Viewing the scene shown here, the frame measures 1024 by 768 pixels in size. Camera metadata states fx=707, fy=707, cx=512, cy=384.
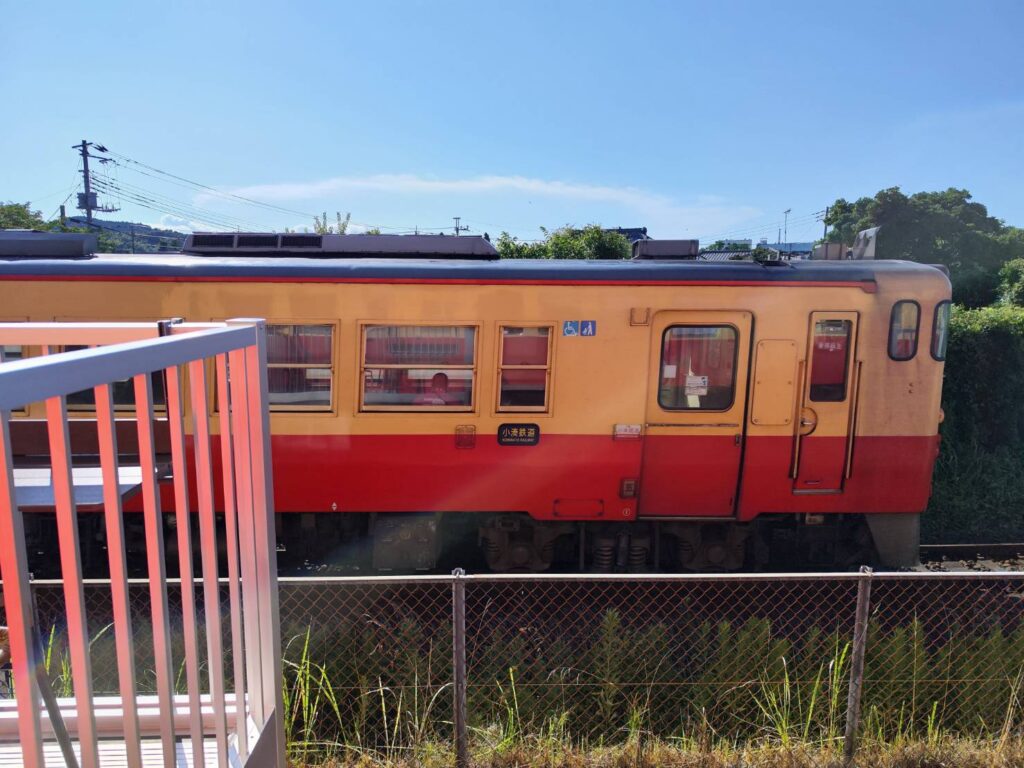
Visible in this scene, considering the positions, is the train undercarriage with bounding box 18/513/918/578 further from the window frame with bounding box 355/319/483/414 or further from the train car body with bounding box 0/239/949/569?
the window frame with bounding box 355/319/483/414

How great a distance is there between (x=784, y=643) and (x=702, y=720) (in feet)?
2.78

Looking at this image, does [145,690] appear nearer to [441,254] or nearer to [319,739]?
[319,739]

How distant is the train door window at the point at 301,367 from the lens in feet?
21.0

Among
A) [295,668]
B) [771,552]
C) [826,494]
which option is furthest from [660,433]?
[295,668]

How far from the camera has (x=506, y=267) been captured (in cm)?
654

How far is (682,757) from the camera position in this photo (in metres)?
4.04

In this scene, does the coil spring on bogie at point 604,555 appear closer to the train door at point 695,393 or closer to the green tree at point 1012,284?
the train door at point 695,393

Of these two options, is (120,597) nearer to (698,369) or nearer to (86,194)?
(698,369)

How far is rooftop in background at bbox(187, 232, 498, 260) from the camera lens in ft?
22.9

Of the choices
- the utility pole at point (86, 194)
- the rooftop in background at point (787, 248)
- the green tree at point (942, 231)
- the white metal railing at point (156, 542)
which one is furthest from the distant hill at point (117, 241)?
the green tree at point (942, 231)

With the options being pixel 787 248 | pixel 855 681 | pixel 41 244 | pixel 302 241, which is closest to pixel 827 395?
pixel 855 681

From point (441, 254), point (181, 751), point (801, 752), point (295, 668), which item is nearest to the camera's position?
point (181, 751)

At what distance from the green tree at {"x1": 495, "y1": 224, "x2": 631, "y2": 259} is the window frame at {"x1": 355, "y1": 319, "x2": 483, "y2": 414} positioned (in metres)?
13.4

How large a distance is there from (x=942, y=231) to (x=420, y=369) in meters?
36.5
